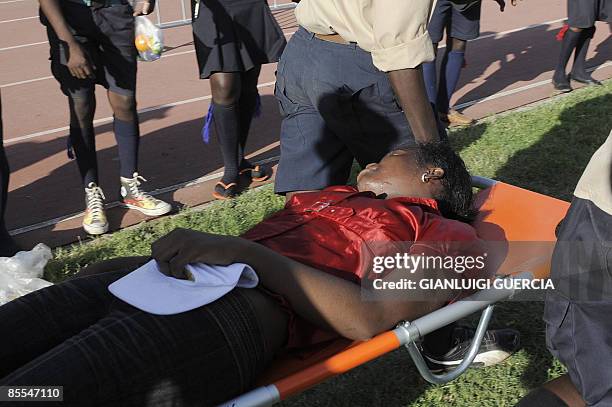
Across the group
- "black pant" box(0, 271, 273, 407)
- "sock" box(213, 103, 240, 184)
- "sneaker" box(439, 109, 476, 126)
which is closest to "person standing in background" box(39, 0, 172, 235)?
"sock" box(213, 103, 240, 184)

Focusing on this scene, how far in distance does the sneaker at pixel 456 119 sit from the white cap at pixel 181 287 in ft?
13.3

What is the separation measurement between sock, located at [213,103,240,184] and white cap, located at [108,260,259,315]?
2.44 metres

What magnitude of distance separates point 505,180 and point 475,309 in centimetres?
256

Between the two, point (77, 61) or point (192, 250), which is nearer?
point (192, 250)

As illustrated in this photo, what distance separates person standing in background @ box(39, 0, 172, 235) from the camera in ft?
12.9

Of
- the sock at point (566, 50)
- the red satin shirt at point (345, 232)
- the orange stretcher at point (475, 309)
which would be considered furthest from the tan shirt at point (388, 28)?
the sock at point (566, 50)

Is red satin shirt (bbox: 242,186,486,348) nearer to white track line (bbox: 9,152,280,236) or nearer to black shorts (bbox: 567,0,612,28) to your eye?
white track line (bbox: 9,152,280,236)

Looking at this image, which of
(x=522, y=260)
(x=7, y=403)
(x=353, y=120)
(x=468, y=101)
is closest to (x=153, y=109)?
(x=468, y=101)

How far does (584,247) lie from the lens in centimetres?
205

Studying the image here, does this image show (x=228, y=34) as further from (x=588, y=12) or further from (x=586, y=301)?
(x=588, y=12)

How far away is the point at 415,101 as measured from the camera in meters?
2.69

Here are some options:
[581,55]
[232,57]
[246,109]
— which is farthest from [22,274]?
[581,55]

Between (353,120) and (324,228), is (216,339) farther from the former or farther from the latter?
(353,120)

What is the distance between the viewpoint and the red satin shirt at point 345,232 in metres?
2.30
